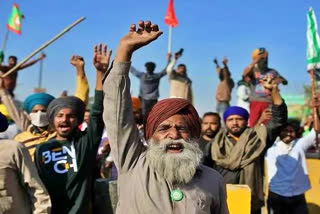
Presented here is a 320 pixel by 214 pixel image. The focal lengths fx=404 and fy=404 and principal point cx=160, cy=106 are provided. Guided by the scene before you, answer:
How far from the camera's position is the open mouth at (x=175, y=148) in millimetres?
2170

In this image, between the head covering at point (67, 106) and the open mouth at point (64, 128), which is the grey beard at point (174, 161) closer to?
the open mouth at point (64, 128)

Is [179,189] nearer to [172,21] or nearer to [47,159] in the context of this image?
[47,159]

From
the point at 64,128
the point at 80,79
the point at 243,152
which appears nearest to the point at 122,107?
the point at 64,128

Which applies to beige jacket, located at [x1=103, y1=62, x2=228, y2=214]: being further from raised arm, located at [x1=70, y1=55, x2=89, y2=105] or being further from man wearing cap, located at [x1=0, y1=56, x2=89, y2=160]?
raised arm, located at [x1=70, y1=55, x2=89, y2=105]

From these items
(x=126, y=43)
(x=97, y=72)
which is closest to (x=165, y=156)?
(x=126, y=43)

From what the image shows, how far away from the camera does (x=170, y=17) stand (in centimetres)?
1153

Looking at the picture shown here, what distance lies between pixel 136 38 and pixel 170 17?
9.65 m

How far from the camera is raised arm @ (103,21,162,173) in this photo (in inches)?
82.7

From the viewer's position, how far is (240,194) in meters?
3.37

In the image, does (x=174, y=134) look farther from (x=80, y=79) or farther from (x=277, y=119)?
(x=80, y=79)

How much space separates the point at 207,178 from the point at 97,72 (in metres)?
1.35

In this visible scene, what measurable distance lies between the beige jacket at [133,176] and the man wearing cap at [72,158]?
3.26 ft

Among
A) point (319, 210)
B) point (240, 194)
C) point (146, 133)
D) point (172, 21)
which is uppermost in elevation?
point (172, 21)

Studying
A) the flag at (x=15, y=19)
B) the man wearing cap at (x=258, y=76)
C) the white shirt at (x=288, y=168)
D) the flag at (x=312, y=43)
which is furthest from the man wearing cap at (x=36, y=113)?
the flag at (x=15, y=19)
